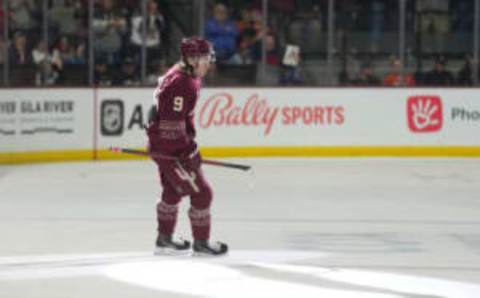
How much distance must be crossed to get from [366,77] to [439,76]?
3.48ft

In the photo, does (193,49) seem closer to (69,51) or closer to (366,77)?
(69,51)

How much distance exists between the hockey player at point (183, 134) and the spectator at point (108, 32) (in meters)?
10.2

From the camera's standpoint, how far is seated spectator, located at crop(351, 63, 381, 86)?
19625 millimetres

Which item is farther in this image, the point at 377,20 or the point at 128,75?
the point at 377,20

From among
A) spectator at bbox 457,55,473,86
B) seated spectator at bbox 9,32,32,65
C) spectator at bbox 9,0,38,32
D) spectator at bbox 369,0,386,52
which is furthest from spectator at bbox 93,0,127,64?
spectator at bbox 457,55,473,86

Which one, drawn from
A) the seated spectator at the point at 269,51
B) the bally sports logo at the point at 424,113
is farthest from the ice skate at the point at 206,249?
the seated spectator at the point at 269,51

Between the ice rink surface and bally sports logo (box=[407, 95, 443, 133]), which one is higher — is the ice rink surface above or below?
below

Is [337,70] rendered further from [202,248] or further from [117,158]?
[202,248]

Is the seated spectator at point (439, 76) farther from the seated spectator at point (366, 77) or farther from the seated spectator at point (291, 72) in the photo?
the seated spectator at point (291, 72)

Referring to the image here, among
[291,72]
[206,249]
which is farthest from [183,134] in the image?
[291,72]

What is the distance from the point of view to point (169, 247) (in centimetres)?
958

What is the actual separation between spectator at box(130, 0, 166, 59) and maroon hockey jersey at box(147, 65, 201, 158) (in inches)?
409

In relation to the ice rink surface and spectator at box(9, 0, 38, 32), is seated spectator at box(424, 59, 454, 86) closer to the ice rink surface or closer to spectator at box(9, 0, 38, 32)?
the ice rink surface

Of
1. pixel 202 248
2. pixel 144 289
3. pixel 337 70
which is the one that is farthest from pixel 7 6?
pixel 144 289
